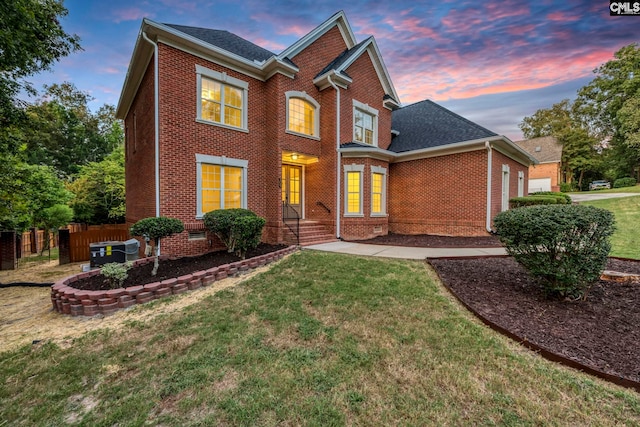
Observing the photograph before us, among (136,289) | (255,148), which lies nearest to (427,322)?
(136,289)

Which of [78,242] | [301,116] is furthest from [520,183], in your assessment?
[78,242]

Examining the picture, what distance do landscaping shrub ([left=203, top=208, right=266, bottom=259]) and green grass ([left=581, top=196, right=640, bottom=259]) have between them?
7.92 metres

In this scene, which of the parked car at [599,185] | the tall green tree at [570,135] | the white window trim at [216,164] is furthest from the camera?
the parked car at [599,185]

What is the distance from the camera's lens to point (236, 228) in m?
7.02

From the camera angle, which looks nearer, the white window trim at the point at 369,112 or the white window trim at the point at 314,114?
the white window trim at the point at 314,114

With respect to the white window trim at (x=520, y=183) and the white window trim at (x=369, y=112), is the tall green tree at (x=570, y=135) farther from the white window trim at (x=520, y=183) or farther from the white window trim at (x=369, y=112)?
the white window trim at (x=369, y=112)

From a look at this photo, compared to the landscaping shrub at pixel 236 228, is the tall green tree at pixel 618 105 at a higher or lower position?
higher

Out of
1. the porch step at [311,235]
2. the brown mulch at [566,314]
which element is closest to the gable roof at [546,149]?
the porch step at [311,235]

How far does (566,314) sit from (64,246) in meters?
15.2

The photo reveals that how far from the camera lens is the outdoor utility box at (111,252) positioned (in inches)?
282

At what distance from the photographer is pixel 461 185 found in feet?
35.4

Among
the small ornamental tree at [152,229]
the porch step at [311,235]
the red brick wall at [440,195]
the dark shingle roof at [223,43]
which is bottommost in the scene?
the porch step at [311,235]

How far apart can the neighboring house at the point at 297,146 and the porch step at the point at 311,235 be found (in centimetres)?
6

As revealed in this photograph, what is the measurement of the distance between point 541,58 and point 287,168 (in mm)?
11364
